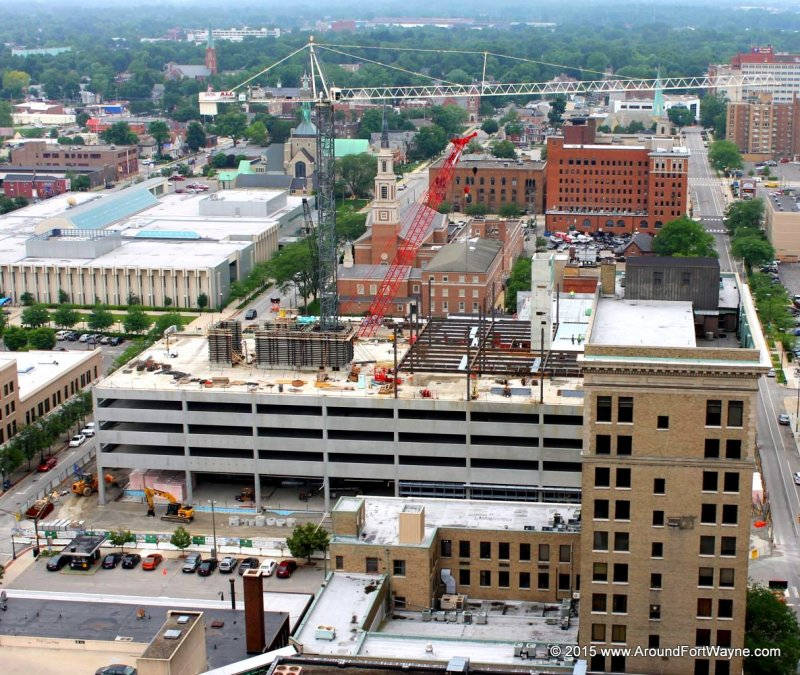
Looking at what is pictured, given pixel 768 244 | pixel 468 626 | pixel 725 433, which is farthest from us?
pixel 768 244

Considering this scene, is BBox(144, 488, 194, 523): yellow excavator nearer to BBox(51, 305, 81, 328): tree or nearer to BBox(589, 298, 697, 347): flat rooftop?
BBox(589, 298, 697, 347): flat rooftop

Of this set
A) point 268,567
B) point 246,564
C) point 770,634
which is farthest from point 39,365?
point 770,634

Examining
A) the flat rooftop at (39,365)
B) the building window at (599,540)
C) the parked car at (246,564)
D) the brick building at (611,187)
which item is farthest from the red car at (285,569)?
the brick building at (611,187)

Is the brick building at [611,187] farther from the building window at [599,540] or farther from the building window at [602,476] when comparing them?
the building window at [602,476]

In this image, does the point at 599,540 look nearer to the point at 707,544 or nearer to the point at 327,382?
the point at 707,544

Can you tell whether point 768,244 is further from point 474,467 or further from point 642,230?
point 474,467

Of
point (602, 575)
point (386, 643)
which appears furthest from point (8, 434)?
point (602, 575)
